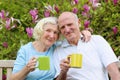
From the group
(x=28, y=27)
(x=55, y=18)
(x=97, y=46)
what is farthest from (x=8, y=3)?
(x=97, y=46)

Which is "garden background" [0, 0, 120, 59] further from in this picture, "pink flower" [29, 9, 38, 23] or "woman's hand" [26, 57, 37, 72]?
"woman's hand" [26, 57, 37, 72]

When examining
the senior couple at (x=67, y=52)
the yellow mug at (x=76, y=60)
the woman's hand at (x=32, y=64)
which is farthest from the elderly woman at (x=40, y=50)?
the yellow mug at (x=76, y=60)

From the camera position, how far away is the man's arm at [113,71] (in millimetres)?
5262

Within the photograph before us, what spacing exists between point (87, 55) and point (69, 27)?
0.35 metres

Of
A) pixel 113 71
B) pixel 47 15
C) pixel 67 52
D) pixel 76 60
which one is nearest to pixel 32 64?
pixel 76 60

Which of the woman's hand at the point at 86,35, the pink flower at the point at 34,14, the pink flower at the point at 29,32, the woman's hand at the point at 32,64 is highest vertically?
the pink flower at the point at 34,14

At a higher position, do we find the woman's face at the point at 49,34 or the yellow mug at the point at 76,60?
the woman's face at the point at 49,34

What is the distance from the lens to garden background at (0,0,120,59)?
605cm

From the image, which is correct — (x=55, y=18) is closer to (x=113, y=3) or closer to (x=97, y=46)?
(x=97, y=46)

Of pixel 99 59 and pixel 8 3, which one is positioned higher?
pixel 8 3

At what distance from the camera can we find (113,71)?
17.3 ft

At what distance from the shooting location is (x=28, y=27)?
623 cm

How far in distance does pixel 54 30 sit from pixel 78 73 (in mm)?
515

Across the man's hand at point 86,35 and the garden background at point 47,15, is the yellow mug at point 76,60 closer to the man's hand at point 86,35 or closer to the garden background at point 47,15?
the man's hand at point 86,35
